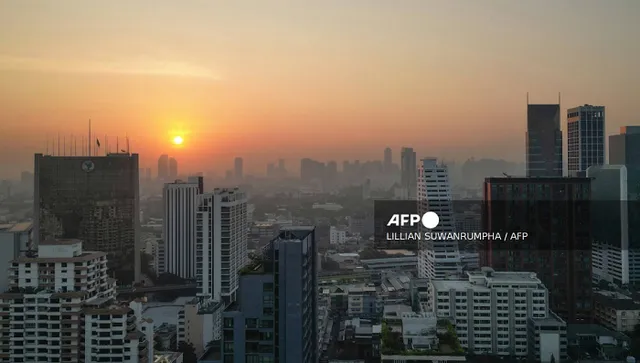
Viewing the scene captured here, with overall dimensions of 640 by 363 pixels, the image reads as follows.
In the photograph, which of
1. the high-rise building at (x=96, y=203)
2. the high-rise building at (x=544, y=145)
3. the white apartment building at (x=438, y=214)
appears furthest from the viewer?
the high-rise building at (x=96, y=203)

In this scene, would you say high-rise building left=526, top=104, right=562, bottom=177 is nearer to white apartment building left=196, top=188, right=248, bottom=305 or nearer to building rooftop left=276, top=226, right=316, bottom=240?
white apartment building left=196, top=188, right=248, bottom=305

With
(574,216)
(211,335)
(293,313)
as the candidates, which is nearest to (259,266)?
(293,313)

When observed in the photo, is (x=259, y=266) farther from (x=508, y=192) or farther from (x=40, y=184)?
(x=40, y=184)

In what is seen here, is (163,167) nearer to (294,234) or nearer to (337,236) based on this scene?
(337,236)

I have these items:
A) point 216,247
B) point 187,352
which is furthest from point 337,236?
point 187,352

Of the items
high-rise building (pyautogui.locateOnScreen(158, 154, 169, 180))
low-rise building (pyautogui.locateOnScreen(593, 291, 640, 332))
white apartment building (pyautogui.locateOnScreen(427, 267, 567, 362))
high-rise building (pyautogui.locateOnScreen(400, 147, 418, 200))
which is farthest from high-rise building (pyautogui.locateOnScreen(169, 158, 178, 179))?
low-rise building (pyautogui.locateOnScreen(593, 291, 640, 332))

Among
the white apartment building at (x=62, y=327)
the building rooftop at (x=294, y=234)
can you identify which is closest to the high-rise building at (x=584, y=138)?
the building rooftop at (x=294, y=234)

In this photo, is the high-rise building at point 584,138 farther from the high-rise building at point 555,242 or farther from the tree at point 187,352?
the tree at point 187,352
